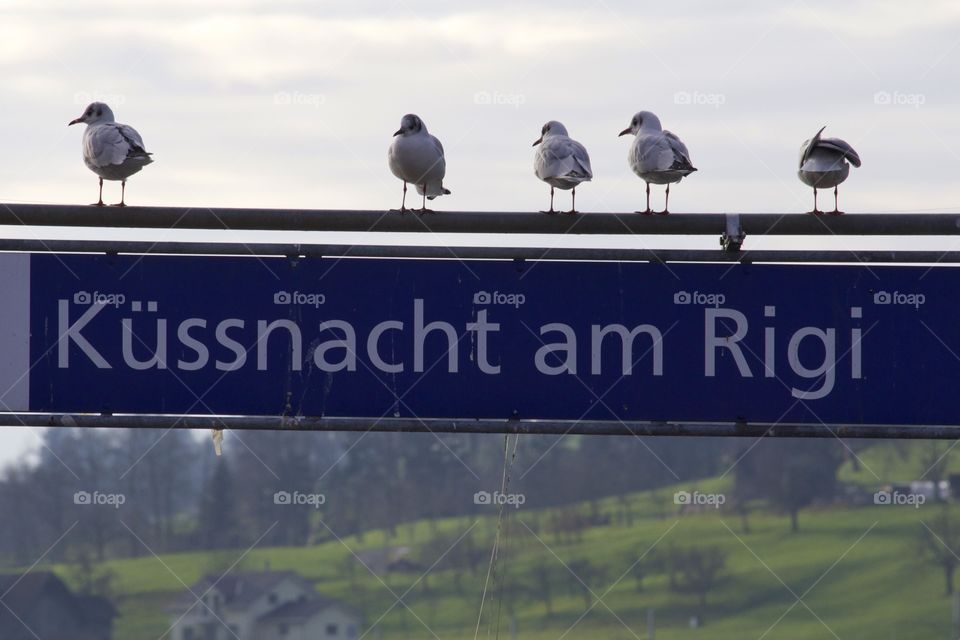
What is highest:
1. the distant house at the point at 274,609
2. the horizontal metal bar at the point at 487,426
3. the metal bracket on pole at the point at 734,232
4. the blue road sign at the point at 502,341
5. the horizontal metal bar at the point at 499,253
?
the metal bracket on pole at the point at 734,232

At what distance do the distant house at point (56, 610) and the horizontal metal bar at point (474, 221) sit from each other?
6515 cm

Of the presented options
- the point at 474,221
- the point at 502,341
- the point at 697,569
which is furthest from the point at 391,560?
the point at 474,221

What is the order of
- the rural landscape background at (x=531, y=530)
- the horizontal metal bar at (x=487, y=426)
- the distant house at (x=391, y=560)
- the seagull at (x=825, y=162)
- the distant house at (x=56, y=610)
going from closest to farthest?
the horizontal metal bar at (x=487, y=426), the seagull at (x=825, y=162), the distant house at (x=56, y=610), the rural landscape background at (x=531, y=530), the distant house at (x=391, y=560)

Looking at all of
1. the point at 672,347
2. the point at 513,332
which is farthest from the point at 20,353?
the point at 672,347

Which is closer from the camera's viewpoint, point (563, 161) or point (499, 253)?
point (499, 253)

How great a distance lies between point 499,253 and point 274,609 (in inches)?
2727

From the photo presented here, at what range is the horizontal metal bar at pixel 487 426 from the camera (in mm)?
4590

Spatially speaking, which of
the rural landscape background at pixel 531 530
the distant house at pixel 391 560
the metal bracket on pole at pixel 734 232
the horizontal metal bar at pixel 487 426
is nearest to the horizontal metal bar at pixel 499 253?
the metal bracket on pole at pixel 734 232

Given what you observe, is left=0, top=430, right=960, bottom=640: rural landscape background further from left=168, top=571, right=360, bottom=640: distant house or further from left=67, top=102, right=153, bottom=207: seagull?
left=67, top=102, right=153, bottom=207: seagull

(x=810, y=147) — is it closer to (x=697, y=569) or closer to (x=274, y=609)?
(x=274, y=609)

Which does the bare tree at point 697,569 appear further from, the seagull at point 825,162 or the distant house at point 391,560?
the seagull at point 825,162

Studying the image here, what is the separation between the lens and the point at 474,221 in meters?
4.75

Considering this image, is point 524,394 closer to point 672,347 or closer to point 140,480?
point 672,347

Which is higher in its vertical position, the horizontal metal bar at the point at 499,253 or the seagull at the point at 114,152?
the seagull at the point at 114,152
